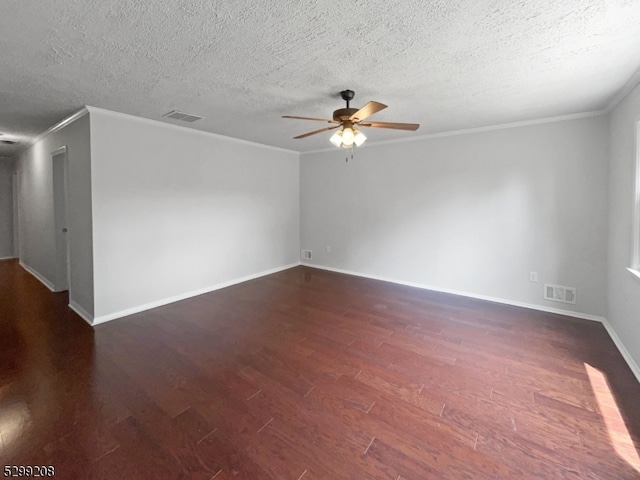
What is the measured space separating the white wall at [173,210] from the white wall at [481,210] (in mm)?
1435

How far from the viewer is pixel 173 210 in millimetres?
3912

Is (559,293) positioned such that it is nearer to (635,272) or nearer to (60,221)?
(635,272)

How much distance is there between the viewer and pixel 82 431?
5.64ft

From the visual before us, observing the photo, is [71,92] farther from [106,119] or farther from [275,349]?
[275,349]

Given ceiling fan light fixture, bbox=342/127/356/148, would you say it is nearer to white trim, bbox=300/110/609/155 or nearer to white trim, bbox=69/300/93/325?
white trim, bbox=300/110/609/155

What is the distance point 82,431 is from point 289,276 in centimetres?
370

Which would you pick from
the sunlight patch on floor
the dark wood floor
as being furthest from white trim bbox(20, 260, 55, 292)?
the sunlight patch on floor

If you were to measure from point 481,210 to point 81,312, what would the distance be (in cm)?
539

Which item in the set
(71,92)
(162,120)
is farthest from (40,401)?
(162,120)

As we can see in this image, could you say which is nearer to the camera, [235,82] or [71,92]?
[235,82]

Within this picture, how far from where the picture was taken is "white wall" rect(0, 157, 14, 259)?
660 centimetres

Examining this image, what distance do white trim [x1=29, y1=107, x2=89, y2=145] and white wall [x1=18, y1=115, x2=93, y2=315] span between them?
0.13 ft

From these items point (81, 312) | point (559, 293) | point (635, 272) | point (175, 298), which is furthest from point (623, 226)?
point (81, 312)

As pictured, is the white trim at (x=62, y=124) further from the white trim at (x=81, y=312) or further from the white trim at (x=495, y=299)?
the white trim at (x=495, y=299)
